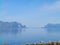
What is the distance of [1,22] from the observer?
2.75 m

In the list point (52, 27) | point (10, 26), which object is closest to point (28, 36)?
point (10, 26)

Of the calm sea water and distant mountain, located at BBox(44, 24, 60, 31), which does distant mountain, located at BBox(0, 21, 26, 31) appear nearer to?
the calm sea water

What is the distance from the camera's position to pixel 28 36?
2.80 m

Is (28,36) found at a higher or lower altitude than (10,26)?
lower

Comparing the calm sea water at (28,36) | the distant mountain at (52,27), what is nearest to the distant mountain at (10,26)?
the calm sea water at (28,36)

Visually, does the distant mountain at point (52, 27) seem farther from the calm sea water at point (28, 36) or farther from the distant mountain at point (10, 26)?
the distant mountain at point (10, 26)

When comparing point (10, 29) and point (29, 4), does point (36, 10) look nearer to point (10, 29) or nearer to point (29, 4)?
point (29, 4)

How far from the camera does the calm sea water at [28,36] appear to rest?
2.75 metres

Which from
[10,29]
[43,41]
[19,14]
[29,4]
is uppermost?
[29,4]

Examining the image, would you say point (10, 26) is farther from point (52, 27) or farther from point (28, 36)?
point (52, 27)

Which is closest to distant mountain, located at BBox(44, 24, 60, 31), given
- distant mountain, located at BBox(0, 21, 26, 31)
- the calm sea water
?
the calm sea water

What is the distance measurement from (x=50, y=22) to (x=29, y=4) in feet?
1.78

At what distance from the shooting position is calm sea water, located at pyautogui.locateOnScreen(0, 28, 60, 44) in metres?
2.75

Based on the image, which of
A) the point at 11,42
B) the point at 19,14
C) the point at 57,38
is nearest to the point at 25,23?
the point at 19,14
